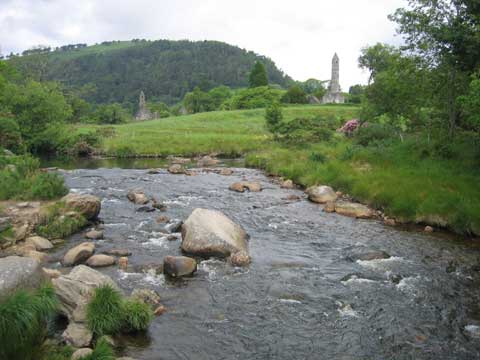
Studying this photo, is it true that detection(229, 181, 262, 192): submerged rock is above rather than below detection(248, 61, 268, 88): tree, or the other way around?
below

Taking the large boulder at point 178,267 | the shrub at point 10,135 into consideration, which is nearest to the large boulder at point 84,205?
the large boulder at point 178,267

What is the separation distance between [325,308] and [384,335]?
1.83m

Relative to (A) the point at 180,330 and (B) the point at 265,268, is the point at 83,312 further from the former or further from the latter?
(B) the point at 265,268

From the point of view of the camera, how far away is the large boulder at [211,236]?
15.5 m

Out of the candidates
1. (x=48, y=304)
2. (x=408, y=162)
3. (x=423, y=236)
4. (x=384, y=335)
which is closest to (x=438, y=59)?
(x=408, y=162)

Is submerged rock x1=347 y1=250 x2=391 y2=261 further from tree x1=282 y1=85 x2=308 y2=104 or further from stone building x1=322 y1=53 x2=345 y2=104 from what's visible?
stone building x1=322 y1=53 x2=345 y2=104

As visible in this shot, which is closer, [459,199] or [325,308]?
[325,308]

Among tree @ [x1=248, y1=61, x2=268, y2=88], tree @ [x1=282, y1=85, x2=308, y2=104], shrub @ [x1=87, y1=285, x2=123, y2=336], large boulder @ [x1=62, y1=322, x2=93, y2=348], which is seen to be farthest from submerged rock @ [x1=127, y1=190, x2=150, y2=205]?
tree @ [x1=248, y1=61, x2=268, y2=88]

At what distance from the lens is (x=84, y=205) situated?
66.7 ft

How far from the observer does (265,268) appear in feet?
48.5

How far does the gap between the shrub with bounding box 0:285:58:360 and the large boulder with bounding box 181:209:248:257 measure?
8631 mm

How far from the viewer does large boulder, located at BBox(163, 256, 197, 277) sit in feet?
45.3

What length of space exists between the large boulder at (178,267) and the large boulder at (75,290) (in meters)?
2.50

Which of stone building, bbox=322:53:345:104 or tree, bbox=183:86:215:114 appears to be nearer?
tree, bbox=183:86:215:114
